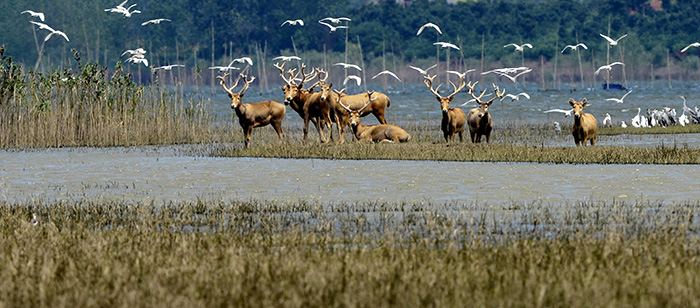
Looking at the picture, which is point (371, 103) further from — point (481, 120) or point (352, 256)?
point (352, 256)

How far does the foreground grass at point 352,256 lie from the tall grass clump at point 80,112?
14.1m

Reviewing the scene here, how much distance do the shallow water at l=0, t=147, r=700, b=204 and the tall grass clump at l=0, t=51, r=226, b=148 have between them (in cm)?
410

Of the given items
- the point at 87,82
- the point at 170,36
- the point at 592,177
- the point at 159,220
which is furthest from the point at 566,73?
the point at 159,220

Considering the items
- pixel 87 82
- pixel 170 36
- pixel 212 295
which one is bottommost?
pixel 212 295

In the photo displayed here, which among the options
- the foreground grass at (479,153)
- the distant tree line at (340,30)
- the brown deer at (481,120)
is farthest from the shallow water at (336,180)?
the distant tree line at (340,30)

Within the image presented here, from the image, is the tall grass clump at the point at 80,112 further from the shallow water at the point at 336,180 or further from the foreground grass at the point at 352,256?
the foreground grass at the point at 352,256

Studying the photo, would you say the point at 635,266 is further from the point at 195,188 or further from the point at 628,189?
the point at 195,188

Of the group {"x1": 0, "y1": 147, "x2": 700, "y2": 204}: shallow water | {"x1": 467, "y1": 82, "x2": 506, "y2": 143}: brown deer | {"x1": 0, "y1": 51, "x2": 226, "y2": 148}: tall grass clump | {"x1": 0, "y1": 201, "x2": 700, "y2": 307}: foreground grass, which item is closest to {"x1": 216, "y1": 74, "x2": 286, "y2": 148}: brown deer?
{"x1": 0, "y1": 51, "x2": 226, "y2": 148}: tall grass clump

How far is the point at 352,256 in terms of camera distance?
9.27 m

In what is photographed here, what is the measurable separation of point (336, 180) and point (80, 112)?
12.3 m

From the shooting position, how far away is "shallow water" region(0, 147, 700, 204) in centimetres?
1516

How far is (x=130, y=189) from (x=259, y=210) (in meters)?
4.05

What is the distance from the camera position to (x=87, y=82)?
2755cm

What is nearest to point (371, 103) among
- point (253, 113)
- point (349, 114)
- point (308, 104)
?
point (349, 114)
